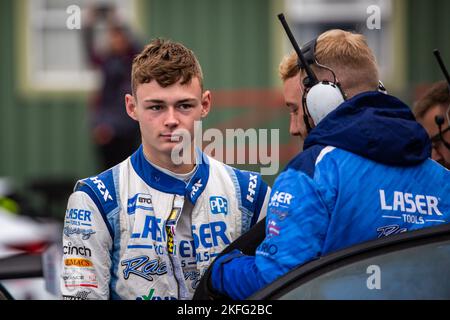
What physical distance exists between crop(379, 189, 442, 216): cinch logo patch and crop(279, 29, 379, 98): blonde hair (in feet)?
1.46

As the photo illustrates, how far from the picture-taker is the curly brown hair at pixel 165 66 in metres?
3.27

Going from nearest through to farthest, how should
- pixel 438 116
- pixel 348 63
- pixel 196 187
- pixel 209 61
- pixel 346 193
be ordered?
pixel 346 193 < pixel 348 63 < pixel 196 187 < pixel 438 116 < pixel 209 61

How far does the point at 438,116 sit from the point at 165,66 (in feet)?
4.89

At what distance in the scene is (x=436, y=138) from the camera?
13.7ft

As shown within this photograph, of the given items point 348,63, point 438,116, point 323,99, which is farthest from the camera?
point 438,116

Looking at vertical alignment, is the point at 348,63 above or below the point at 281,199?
above

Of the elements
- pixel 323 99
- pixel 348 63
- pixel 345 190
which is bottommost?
pixel 345 190

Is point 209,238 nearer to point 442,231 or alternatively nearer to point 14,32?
point 442,231

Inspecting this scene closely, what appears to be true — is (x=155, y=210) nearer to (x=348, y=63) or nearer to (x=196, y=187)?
(x=196, y=187)

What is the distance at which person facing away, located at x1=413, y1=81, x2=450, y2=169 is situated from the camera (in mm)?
4121

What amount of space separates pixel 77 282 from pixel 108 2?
8988 millimetres

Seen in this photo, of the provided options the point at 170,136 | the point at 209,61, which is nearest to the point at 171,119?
the point at 170,136

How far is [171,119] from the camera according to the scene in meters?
3.23
